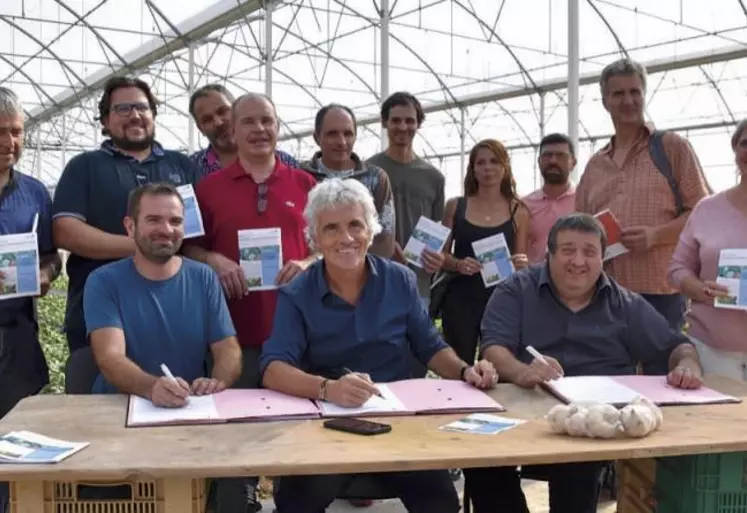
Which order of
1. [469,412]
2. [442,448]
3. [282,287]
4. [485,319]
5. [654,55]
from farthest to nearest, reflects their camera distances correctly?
[654,55], [485,319], [282,287], [469,412], [442,448]

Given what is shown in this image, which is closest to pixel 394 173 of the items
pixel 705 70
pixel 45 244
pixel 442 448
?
pixel 45 244

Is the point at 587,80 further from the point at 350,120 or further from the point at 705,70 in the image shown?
the point at 350,120

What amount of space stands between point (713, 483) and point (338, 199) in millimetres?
1544

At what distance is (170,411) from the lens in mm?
2543

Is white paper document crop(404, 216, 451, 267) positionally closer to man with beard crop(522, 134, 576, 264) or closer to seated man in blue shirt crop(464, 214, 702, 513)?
man with beard crop(522, 134, 576, 264)

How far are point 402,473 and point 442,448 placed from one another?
60cm

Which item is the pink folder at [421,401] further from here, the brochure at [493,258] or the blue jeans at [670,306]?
the blue jeans at [670,306]

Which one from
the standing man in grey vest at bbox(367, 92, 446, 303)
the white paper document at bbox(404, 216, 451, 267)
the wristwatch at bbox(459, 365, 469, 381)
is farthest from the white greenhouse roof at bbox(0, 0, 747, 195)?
the wristwatch at bbox(459, 365, 469, 381)

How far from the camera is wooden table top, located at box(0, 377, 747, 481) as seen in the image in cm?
208

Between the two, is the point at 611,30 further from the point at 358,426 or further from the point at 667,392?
the point at 358,426

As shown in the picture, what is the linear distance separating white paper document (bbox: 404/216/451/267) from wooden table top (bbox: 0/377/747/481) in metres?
1.55

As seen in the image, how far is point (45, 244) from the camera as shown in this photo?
11.3 feet

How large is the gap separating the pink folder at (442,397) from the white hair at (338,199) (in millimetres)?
593

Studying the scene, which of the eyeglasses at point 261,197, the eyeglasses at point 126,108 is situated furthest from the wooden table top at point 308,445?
the eyeglasses at point 126,108
